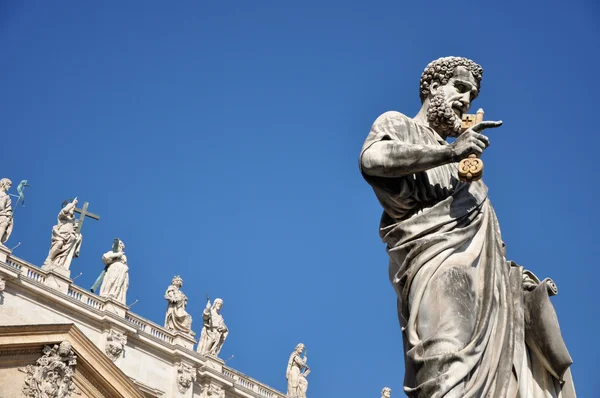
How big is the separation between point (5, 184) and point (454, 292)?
25348 millimetres

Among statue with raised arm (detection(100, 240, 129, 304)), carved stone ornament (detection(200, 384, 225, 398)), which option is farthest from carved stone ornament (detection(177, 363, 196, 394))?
statue with raised arm (detection(100, 240, 129, 304))

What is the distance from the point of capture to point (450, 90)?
15.2ft

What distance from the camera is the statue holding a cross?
27672 mm

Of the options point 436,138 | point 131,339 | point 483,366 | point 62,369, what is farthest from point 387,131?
point 131,339

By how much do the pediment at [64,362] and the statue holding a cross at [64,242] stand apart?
7.30 feet

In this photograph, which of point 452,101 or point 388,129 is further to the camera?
point 452,101

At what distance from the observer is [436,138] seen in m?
4.57

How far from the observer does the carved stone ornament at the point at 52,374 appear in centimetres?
2519

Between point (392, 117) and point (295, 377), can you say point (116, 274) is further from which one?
point (392, 117)

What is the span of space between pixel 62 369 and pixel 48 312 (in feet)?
5.56

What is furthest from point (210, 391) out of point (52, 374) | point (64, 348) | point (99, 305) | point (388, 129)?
point (388, 129)

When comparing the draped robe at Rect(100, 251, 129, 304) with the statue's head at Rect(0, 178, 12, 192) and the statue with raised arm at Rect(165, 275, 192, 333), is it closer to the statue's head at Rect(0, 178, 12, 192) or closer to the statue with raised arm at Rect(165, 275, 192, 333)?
the statue with raised arm at Rect(165, 275, 192, 333)

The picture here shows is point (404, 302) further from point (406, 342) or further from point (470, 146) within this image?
point (470, 146)

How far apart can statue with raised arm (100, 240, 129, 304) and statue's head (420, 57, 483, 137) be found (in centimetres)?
2512
